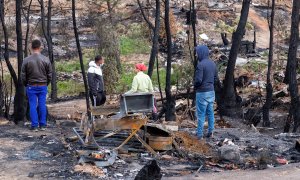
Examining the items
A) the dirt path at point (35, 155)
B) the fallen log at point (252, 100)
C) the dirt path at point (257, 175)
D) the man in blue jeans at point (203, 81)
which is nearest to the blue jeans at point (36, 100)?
the dirt path at point (35, 155)

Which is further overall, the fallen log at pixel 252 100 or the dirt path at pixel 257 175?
the fallen log at pixel 252 100

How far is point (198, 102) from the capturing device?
11.6 meters

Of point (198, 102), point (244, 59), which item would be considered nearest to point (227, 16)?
point (244, 59)

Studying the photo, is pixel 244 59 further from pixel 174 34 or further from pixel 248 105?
pixel 248 105

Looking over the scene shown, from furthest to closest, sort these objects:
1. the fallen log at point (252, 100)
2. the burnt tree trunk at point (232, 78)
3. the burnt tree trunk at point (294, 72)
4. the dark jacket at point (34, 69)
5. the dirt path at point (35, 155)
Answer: the fallen log at point (252, 100) < the burnt tree trunk at point (232, 78) < the burnt tree trunk at point (294, 72) < the dark jacket at point (34, 69) < the dirt path at point (35, 155)

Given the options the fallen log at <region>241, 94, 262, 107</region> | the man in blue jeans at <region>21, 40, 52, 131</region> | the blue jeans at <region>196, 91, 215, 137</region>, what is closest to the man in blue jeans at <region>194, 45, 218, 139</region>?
the blue jeans at <region>196, 91, 215, 137</region>

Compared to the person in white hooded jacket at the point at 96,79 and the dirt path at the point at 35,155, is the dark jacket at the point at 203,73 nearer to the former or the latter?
the dirt path at the point at 35,155

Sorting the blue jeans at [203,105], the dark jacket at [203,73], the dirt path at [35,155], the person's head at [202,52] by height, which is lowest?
the dirt path at [35,155]

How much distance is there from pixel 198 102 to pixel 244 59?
24.3 metres

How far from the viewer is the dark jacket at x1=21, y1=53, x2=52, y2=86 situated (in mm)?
11992

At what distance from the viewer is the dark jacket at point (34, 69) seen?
1199cm

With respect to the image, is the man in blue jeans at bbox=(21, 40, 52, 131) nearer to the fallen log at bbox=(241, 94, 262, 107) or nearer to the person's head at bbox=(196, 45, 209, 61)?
the person's head at bbox=(196, 45, 209, 61)

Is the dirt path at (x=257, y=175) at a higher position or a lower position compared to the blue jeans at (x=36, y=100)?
lower

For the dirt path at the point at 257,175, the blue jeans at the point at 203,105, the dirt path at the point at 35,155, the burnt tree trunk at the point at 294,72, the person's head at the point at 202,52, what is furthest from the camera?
the burnt tree trunk at the point at 294,72
